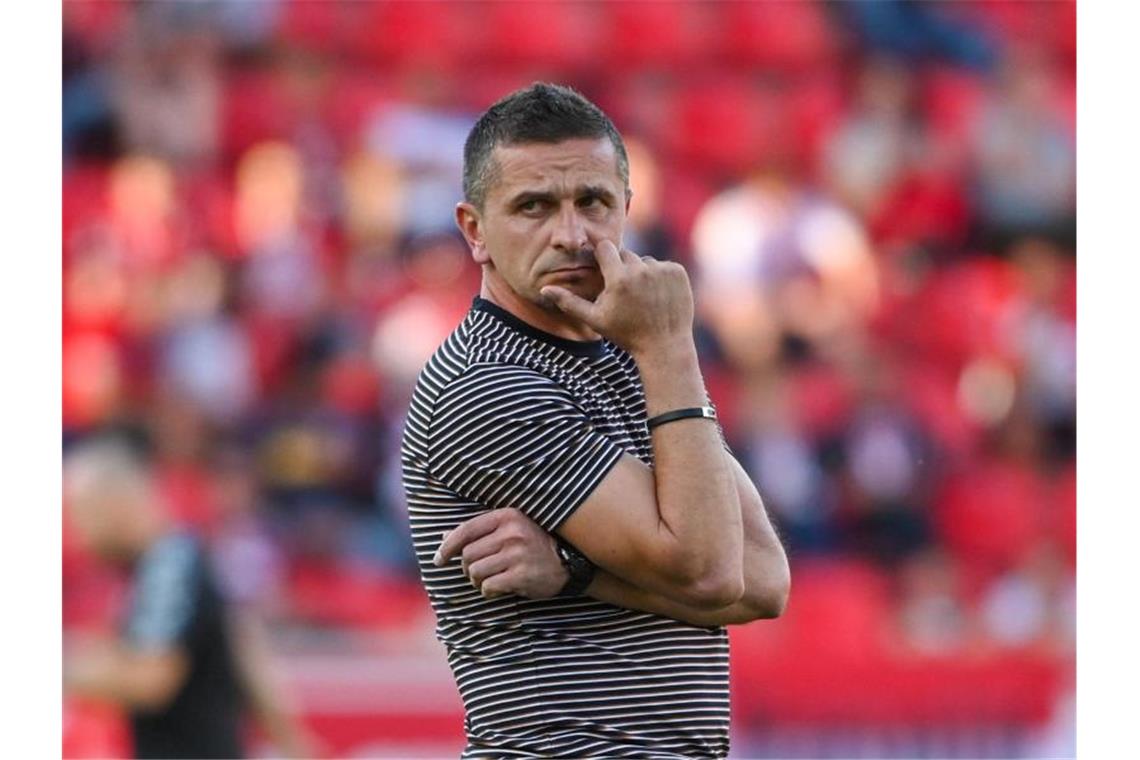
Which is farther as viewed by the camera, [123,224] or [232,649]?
[123,224]

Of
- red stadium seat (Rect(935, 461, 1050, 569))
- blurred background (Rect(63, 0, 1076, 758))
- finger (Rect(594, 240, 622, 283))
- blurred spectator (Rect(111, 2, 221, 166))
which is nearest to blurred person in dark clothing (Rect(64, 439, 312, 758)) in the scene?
blurred background (Rect(63, 0, 1076, 758))

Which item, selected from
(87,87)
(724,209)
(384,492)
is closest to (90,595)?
(384,492)

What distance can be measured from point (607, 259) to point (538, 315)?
162 mm

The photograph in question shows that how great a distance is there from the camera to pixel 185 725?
7.24 meters

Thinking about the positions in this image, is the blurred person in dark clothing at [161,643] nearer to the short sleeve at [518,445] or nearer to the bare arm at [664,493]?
the short sleeve at [518,445]

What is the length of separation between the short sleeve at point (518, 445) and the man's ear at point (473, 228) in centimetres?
23

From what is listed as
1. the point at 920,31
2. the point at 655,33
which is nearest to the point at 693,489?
the point at 655,33

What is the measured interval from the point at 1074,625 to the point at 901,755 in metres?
0.98

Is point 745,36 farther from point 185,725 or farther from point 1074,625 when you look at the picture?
point 185,725

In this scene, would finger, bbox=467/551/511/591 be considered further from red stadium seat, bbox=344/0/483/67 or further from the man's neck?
red stadium seat, bbox=344/0/483/67

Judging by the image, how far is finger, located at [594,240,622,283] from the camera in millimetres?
2396

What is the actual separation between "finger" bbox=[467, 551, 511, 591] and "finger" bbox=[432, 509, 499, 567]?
45 mm

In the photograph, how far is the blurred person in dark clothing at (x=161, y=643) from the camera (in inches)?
283

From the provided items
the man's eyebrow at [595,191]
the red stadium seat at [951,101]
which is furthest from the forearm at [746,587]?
the red stadium seat at [951,101]
